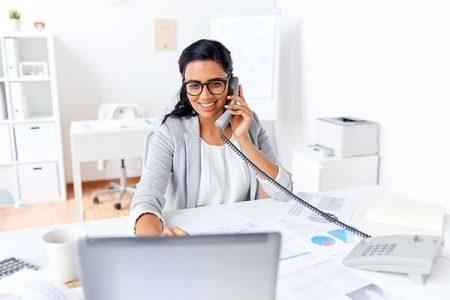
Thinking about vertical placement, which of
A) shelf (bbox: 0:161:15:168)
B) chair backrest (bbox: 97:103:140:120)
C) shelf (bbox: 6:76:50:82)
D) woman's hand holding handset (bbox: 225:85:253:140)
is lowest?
shelf (bbox: 0:161:15:168)

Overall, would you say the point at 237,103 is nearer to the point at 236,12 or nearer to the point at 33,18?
the point at 236,12

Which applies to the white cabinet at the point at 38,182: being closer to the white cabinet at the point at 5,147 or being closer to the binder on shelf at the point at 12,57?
the white cabinet at the point at 5,147

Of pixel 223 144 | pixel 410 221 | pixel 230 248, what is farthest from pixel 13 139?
pixel 230 248

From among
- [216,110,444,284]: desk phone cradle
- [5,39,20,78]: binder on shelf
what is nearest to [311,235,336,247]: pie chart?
[216,110,444,284]: desk phone cradle

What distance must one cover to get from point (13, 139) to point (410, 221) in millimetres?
3249

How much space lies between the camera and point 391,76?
108 inches

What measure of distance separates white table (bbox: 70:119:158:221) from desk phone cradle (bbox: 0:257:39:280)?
75.2 inches

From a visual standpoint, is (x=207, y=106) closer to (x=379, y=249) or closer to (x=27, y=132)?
(x=379, y=249)

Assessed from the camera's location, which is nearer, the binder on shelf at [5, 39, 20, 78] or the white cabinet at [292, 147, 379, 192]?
the white cabinet at [292, 147, 379, 192]

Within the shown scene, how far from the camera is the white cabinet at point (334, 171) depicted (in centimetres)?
282

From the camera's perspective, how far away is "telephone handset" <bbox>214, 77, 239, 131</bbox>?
4.71 ft

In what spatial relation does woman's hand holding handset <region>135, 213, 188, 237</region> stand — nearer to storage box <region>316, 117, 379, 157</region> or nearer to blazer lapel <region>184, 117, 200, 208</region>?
blazer lapel <region>184, 117, 200, 208</region>

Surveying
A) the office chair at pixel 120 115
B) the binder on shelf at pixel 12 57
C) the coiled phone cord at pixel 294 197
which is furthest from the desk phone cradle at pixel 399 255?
the binder on shelf at pixel 12 57

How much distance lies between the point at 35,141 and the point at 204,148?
2.55 metres
